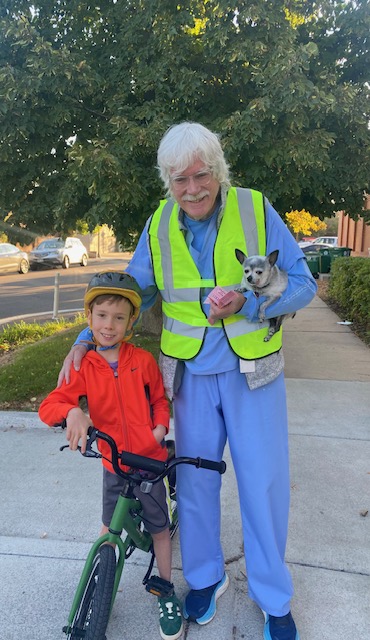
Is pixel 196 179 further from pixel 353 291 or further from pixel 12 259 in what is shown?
pixel 12 259

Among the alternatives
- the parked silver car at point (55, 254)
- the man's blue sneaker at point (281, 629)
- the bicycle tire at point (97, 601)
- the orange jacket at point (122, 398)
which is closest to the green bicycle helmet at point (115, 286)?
the orange jacket at point (122, 398)

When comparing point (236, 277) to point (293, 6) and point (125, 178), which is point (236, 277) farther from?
point (293, 6)

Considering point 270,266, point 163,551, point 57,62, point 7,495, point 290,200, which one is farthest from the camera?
point 290,200

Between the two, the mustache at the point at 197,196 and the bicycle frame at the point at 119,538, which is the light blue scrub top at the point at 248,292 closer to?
the mustache at the point at 197,196

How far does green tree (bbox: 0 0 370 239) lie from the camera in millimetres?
4379

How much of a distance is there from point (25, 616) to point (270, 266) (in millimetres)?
1809

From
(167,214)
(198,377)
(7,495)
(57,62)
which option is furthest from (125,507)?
(57,62)

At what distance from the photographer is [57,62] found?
441cm

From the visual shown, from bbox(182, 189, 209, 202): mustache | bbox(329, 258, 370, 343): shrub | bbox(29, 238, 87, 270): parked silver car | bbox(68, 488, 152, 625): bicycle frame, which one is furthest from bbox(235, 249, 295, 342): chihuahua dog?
bbox(29, 238, 87, 270): parked silver car

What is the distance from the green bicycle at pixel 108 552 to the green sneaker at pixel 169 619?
315 millimetres

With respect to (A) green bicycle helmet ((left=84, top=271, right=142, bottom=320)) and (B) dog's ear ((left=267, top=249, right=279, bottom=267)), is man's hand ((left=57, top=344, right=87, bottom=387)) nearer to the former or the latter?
(A) green bicycle helmet ((left=84, top=271, right=142, bottom=320))

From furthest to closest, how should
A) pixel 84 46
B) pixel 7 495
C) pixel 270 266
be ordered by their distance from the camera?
pixel 84 46, pixel 7 495, pixel 270 266

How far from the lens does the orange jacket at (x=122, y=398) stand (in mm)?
1987

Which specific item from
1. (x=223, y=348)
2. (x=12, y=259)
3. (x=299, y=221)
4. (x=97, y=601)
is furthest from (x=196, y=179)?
(x=299, y=221)
